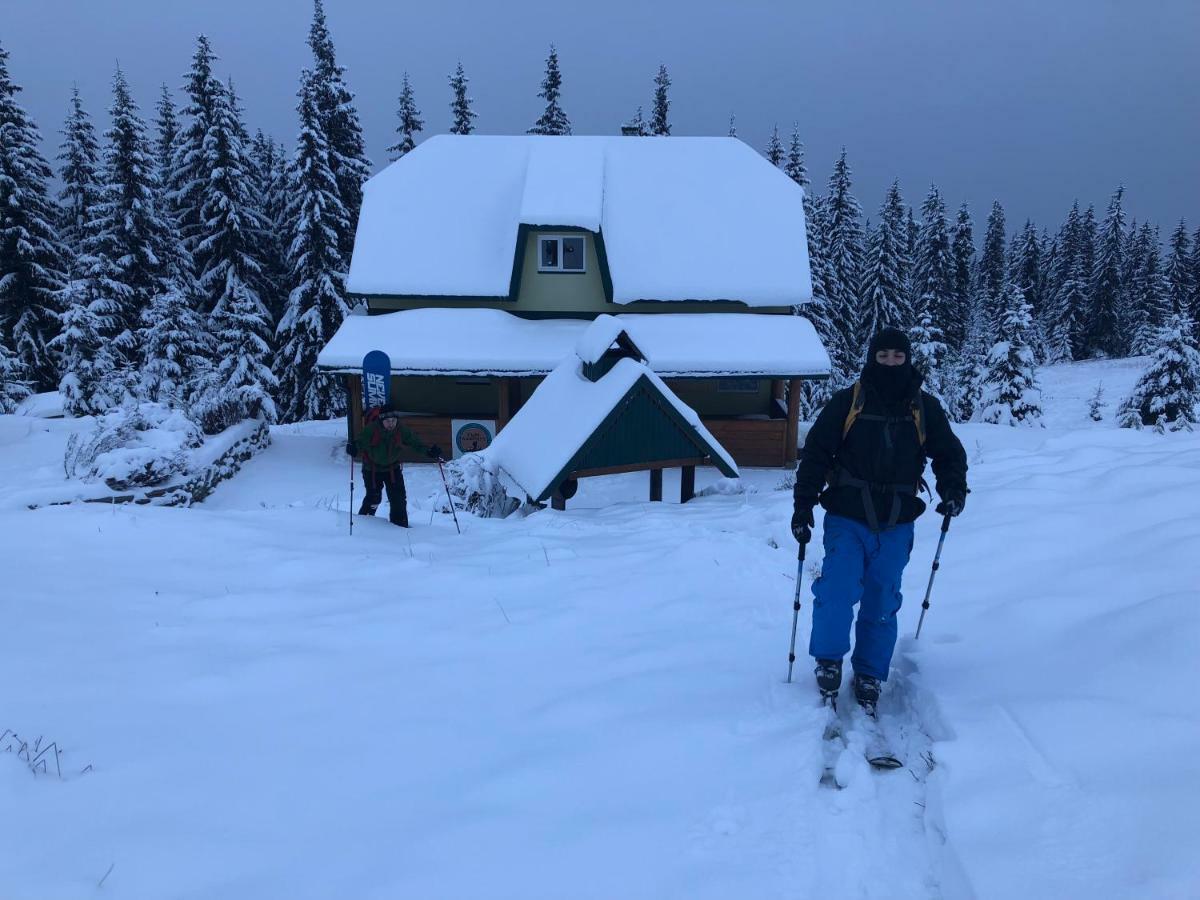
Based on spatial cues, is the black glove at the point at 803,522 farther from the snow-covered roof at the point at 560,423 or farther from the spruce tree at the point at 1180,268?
the spruce tree at the point at 1180,268

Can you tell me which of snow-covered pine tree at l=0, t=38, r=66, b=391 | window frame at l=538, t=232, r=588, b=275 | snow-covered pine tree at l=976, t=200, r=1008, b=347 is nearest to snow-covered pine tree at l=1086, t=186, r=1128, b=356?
snow-covered pine tree at l=976, t=200, r=1008, b=347

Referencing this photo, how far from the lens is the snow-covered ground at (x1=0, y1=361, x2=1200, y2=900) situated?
2459 mm

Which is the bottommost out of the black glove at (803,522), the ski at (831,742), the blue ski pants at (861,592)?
the ski at (831,742)

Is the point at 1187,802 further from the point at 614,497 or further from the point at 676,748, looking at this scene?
the point at 614,497

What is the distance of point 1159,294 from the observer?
2164 inches

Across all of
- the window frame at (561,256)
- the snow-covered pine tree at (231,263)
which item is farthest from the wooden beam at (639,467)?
the snow-covered pine tree at (231,263)

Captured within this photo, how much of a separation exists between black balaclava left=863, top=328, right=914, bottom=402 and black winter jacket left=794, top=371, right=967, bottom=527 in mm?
36

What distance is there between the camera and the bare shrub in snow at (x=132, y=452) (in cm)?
1140

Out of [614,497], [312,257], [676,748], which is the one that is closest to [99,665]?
[676,748]

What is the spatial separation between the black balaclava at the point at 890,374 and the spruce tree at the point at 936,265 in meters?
46.8

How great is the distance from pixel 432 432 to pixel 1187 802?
17.2 m

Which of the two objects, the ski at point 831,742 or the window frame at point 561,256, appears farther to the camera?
the window frame at point 561,256

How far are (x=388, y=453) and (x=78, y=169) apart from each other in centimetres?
2864

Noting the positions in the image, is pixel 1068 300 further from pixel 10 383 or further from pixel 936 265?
pixel 10 383
